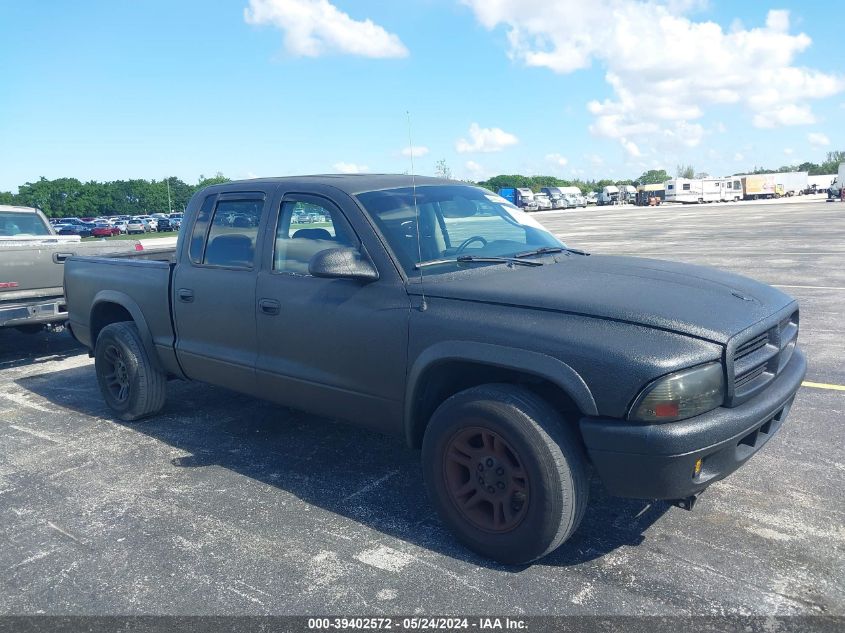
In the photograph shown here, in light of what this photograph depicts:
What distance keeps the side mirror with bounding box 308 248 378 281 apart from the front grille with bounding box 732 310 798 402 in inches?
70.4

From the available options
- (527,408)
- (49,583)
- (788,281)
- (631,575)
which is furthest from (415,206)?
(788,281)

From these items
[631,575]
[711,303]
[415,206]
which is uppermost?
[415,206]

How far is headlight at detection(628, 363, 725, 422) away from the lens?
2.77m

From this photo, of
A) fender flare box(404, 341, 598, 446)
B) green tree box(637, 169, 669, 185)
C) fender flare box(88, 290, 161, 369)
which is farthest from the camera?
green tree box(637, 169, 669, 185)

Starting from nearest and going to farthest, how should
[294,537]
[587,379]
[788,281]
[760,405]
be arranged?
1. [587,379]
2. [760,405]
3. [294,537]
4. [788,281]

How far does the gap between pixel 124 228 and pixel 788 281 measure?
51.6m

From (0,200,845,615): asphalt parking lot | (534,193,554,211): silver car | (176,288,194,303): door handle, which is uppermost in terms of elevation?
(534,193,554,211): silver car

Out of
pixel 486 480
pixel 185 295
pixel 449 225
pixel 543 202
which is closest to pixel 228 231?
pixel 185 295

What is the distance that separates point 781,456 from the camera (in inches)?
171

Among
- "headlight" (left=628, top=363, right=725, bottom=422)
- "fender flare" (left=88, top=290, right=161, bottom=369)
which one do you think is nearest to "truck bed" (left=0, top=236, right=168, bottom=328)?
"fender flare" (left=88, top=290, right=161, bottom=369)

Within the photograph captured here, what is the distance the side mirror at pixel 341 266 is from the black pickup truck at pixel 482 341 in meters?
0.01

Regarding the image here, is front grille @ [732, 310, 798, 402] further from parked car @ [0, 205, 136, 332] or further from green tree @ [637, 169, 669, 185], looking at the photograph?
green tree @ [637, 169, 669, 185]

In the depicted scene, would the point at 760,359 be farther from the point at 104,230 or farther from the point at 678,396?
the point at 104,230

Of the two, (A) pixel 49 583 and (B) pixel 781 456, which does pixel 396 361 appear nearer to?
(A) pixel 49 583
